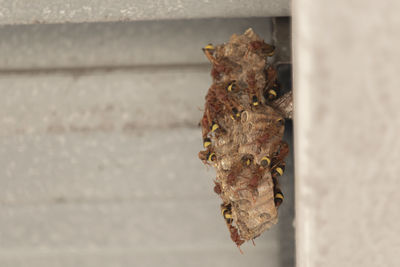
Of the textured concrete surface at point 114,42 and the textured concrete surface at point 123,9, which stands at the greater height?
the textured concrete surface at point 114,42

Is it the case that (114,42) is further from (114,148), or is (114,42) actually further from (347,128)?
(347,128)

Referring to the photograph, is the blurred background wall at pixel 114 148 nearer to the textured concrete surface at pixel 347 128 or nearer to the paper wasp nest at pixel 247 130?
the paper wasp nest at pixel 247 130

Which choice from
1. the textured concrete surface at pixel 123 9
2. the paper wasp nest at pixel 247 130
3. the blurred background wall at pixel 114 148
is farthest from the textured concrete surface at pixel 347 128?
the blurred background wall at pixel 114 148

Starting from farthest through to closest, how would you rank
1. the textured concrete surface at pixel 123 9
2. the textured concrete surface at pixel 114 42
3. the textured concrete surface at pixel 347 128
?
1. the textured concrete surface at pixel 114 42
2. the textured concrete surface at pixel 123 9
3. the textured concrete surface at pixel 347 128

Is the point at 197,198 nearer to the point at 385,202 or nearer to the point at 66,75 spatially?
the point at 66,75

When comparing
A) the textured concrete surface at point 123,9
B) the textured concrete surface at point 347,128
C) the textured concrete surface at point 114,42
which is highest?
the textured concrete surface at point 114,42

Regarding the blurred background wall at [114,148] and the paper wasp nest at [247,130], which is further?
the blurred background wall at [114,148]

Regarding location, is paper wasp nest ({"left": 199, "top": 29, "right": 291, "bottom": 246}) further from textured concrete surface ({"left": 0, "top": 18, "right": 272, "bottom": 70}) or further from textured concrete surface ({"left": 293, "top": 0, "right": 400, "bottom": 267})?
textured concrete surface ({"left": 293, "top": 0, "right": 400, "bottom": 267})

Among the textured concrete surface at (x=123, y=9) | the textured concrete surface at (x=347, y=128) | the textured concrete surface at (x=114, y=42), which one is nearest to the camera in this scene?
the textured concrete surface at (x=347, y=128)

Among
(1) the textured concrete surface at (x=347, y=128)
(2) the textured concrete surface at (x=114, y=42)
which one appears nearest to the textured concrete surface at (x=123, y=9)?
(2) the textured concrete surface at (x=114, y=42)
